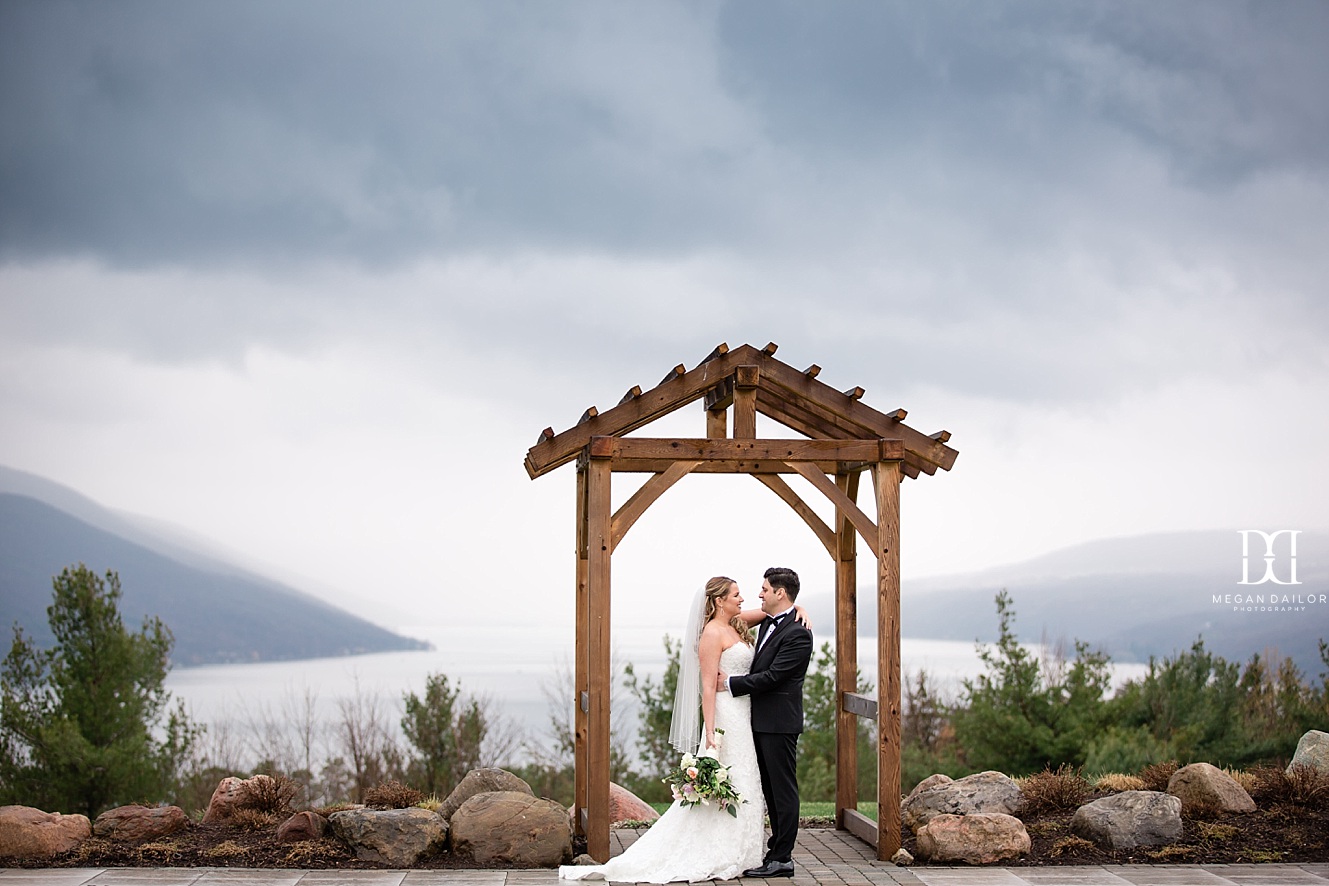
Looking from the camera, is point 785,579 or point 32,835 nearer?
point 785,579

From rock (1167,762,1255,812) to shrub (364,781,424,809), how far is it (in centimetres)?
595

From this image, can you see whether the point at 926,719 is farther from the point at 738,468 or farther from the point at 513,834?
the point at 513,834

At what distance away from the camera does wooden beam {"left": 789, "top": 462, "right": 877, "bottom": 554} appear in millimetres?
8250

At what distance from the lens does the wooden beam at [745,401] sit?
27.5 feet

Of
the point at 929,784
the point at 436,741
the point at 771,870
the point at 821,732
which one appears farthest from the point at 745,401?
the point at 436,741

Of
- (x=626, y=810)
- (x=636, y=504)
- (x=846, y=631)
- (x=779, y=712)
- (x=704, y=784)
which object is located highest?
(x=636, y=504)

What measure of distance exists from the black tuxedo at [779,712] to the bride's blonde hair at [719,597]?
229 mm

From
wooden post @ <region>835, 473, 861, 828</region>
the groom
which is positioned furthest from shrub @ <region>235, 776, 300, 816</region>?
wooden post @ <region>835, 473, 861, 828</region>

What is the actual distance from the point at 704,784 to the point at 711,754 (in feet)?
0.61

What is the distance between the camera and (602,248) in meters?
26.9

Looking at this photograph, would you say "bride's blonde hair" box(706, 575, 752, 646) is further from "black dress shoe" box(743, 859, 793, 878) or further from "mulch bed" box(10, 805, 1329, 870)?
"mulch bed" box(10, 805, 1329, 870)

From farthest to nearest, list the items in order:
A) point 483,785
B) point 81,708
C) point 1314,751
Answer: point 81,708 < point 1314,751 < point 483,785

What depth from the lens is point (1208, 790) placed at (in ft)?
30.9

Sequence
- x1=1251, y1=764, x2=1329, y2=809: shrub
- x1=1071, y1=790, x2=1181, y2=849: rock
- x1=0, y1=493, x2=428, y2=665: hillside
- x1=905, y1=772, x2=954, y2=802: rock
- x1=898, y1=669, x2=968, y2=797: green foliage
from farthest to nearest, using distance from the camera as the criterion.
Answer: x1=0, y1=493, x2=428, y2=665: hillside < x1=898, y1=669, x2=968, y2=797: green foliage < x1=1251, y1=764, x2=1329, y2=809: shrub < x1=905, y1=772, x2=954, y2=802: rock < x1=1071, y1=790, x2=1181, y2=849: rock
